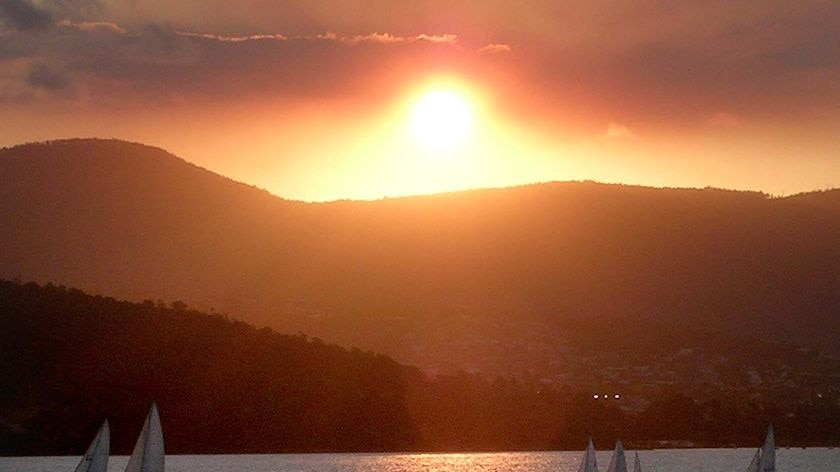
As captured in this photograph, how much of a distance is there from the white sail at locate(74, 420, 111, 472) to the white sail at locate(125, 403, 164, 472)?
1.73 meters

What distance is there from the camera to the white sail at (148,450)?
2901 inches

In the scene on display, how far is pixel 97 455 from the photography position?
247ft

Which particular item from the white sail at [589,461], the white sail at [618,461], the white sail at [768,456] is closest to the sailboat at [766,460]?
the white sail at [768,456]

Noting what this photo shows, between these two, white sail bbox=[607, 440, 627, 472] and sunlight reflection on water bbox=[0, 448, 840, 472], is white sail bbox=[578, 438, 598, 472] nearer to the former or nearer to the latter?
white sail bbox=[607, 440, 627, 472]

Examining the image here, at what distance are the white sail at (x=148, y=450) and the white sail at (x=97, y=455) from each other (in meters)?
1.73

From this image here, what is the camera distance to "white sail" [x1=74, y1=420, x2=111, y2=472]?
2933 inches

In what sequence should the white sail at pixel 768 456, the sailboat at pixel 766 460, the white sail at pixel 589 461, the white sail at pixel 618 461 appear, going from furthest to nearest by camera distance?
the white sail at pixel 768 456
the sailboat at pixel 766 460
the white sail at pixel 618 461
the white sail at pixel 589 461

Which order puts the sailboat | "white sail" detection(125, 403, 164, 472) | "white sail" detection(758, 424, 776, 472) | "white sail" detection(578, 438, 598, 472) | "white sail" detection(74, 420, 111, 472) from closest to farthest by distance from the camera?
Result: "white sail" detection(125, 403, 164, 472) < "white sail" detection(74, 420, 111, 472) < "white sail" detection(578, 438, 598, 472) < the sailboat < "white sail" detection(758, 424, 776, 472)

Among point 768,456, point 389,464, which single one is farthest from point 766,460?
point 389,464

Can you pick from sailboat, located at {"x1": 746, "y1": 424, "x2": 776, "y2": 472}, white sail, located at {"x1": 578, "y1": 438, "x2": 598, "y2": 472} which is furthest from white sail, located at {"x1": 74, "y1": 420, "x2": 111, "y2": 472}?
sailboat, located at {"x1": 746, "y1": 424, "x2": 776, "y2": 472}

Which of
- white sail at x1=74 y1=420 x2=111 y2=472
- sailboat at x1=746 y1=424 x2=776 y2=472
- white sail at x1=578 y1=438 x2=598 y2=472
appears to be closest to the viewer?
white sail at x1=74 y1=420 x2=111 y2=472

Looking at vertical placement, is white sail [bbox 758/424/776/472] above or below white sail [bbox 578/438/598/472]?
below

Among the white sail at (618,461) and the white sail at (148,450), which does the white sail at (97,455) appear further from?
the white sail at (618,461)

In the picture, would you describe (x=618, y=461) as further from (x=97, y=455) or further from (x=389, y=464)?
(x=389, y=464)
